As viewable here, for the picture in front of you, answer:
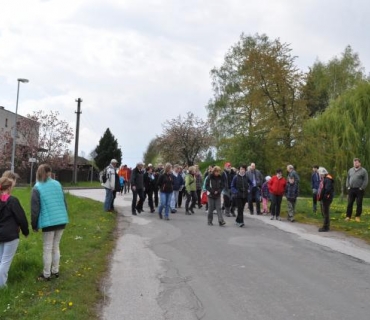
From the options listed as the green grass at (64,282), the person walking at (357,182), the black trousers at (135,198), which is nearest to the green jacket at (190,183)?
the black trousers at (135,198)

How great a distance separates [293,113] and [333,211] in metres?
11.2

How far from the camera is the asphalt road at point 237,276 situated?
19.6 ft

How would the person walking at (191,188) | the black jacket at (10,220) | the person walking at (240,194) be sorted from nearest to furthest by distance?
1. the black jacket at (10,220)
2. the person walking at (240,194)
3. the person walking at (191,188)

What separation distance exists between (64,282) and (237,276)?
109 inches

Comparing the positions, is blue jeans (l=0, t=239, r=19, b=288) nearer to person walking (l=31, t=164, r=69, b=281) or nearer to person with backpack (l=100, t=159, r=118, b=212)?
person walking (l=31, t=164, r=69, b=281)

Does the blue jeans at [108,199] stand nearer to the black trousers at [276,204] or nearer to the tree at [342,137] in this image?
the black trousers at [276,204]

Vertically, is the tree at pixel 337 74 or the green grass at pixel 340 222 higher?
the tree at pixel 337 74

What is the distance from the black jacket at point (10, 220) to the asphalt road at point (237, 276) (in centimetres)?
164

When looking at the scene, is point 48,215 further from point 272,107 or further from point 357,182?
point 272,107

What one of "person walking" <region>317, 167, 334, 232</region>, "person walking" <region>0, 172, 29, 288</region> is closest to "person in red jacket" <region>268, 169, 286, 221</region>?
"person walking" <region>317, 167, 334, 232</region>

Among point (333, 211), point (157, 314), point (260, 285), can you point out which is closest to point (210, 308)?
point (157, 314)

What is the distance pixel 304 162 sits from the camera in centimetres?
2570

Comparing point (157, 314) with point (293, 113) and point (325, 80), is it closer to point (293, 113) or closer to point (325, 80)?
point (293, 113)

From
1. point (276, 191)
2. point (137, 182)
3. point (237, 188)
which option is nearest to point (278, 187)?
point (276, 191)
